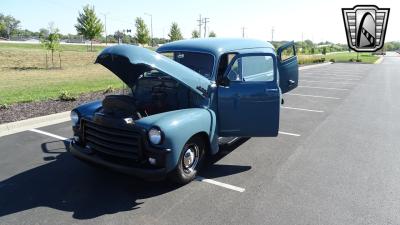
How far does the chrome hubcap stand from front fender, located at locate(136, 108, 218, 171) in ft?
0.97

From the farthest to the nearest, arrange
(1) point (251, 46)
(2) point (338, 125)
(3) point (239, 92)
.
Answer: (2) point (338, 125) → (1) point (251, 46) → (3) point (239, 92)

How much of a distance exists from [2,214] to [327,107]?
9.18 m

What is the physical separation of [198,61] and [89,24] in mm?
40723

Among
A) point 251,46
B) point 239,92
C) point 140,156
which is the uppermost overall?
point 251,46

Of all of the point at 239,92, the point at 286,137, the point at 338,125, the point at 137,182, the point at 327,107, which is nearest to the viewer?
the point at 137,182

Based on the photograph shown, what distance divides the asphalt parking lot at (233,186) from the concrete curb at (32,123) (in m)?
0.39

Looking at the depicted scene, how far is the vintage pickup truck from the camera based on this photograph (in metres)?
4.07

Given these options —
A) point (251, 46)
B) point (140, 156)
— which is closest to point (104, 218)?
point (140, 156)

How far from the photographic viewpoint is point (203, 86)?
4.81m

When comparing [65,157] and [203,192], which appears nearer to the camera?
[203,192]

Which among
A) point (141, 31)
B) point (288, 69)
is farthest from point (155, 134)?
point (141, 31)

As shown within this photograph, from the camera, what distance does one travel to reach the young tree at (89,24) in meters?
42.0

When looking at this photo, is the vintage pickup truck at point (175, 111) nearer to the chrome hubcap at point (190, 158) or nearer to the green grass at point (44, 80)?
the chrome hubcap at point (190, 158)

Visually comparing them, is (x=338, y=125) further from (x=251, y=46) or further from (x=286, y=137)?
(x=251, y=46)
